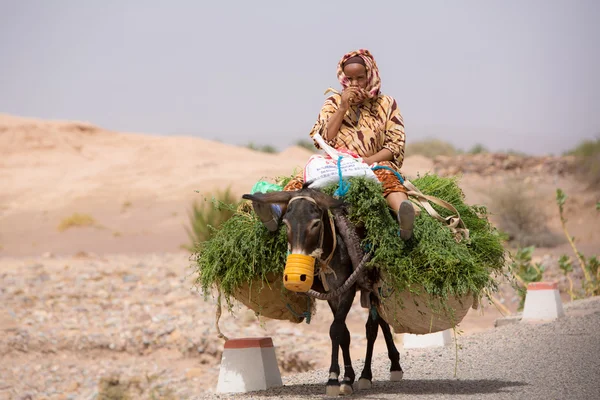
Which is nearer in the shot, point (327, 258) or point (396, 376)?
point (327, 258)

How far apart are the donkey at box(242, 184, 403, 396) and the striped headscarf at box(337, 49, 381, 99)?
1.19 meters

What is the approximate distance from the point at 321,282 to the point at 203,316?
9497mm

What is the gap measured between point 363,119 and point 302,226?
153cm

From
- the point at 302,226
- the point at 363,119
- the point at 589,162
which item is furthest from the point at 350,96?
the point at 589,162

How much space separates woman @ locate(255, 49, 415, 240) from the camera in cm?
745

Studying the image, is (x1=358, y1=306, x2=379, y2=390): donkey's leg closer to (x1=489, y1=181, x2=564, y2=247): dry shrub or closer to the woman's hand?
the woman's hand

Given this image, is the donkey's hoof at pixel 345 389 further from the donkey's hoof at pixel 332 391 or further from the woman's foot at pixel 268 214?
the woman's foot at pixel 268 214

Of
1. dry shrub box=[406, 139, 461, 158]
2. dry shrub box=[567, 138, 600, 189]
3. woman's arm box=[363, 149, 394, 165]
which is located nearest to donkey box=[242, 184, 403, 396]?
woman's arm box=[363, 149, 394, 165]

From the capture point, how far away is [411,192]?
7.36 meters

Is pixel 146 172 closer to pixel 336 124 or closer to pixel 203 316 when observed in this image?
pixel 203 316

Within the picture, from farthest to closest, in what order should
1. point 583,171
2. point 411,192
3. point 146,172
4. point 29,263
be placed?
point 146,172 → point 583,171 → point 29,263 → point 411,192

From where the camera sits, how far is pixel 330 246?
6887 mm

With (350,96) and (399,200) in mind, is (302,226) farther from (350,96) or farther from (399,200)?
(350,96)

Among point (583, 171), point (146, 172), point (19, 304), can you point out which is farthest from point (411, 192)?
point (146, 172)
